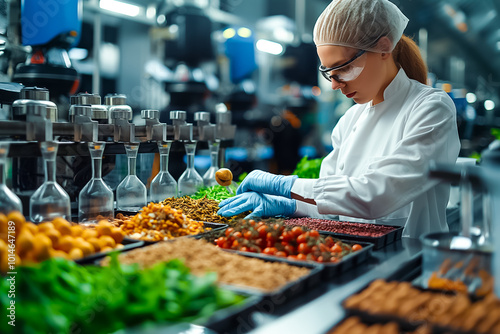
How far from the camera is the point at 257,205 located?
1990 mm

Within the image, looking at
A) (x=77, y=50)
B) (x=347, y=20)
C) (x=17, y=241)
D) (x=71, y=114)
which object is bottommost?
(x=17, y=241)

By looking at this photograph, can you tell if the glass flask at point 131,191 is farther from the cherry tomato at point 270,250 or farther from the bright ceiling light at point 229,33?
the bright ceiling light at point 229,33

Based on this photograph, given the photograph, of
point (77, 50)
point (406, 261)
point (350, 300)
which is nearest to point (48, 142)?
point (350, 300)

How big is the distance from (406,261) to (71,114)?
142 centimetres

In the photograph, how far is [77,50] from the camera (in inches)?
201

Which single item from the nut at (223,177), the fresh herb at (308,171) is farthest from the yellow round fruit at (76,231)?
the fresh herb at (308,171)

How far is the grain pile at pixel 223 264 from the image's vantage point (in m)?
1.12

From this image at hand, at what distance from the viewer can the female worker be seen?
1.87 metres

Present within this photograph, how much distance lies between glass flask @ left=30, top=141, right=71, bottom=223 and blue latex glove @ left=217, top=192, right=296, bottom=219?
667mm

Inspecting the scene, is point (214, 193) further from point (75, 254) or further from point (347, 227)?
point (75, 254)

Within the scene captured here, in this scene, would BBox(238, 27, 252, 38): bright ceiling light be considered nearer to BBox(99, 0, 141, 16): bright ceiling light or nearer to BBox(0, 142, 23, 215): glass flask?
BBox(99, 0, 141, 16): bright ceiling light

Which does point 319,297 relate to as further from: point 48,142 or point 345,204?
point 48,142

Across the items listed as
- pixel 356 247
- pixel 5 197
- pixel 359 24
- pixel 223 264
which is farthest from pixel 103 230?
pixel 359 24

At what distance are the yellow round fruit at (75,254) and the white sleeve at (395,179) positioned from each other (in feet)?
3.27
